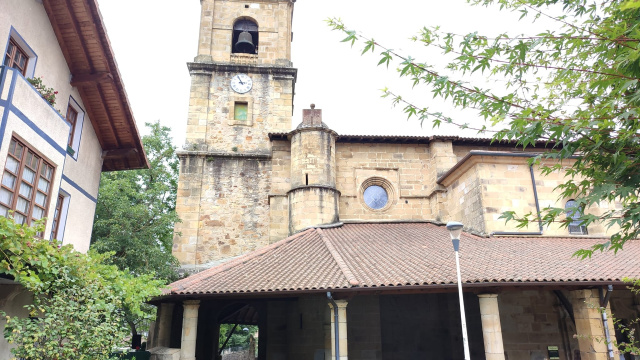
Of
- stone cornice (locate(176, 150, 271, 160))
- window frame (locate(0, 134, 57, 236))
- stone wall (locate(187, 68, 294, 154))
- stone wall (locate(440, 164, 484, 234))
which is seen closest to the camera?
window frame (locate(0, 134, 57, 236))

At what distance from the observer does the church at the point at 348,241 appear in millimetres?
10406

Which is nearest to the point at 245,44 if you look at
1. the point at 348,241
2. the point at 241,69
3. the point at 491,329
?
the point at 241,69

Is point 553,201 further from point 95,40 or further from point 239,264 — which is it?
point 95,40

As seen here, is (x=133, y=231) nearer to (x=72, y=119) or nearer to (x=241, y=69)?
(x=72, y=119)

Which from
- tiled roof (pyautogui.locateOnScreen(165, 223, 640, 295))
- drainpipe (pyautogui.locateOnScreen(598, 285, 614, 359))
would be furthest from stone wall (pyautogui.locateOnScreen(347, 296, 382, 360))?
drainpipe (pyautogui.locateOnScreen(598, 285, 614, 359))

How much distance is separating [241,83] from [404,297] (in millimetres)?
11849

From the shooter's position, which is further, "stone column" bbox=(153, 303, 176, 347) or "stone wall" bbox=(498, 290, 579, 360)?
"stone column" bbox=(153, 303, 176, 347)

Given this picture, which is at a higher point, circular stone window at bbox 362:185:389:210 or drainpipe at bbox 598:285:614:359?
circular stone window at bbox 362:185:389:210

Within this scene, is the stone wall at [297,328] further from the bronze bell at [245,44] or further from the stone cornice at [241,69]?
the bronze bell at [245,44]

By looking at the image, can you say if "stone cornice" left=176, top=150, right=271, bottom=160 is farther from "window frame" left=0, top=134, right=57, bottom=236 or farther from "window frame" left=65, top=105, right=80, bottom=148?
"window frame" left=0, top=134, right=57, bottom=236

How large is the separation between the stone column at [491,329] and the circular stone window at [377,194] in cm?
839

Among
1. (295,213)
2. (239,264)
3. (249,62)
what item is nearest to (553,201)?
(295,213)

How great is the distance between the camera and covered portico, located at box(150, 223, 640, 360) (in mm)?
10086

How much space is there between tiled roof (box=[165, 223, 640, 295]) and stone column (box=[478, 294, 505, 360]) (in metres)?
0.71
